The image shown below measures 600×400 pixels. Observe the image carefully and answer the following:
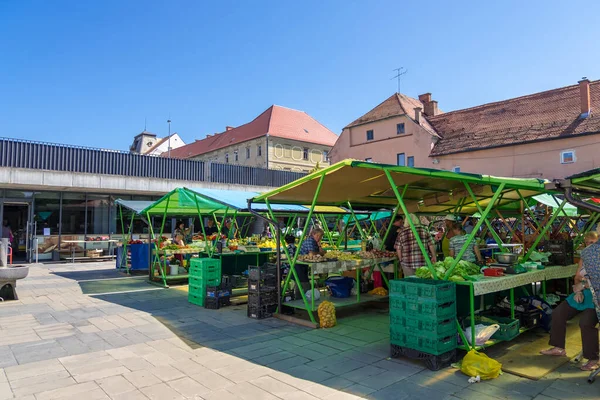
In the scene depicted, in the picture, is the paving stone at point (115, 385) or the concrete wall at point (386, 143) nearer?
the paving stone at point (115, 385)

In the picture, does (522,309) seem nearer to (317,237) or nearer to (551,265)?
(551,265)

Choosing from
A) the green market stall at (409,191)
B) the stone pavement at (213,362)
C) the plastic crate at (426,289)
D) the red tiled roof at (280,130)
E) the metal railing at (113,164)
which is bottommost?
the stone pavement at (213,362)

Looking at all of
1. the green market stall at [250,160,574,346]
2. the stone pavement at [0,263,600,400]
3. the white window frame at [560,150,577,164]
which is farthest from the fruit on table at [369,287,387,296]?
the white window frame at [560,150,577,164]

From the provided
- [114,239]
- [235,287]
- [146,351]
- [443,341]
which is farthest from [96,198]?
[443,341]

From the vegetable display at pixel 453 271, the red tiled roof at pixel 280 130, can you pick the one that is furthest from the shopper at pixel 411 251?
the red tiled roof at pixel 280 130

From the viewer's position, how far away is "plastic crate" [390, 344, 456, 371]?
16.1 feet

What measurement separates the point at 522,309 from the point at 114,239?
18901 millimetres

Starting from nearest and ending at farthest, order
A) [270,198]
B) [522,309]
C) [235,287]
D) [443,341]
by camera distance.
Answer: [443,341], [522,309], [270,198], [235,287]

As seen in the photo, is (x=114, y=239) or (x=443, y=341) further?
(x=114, y=239)

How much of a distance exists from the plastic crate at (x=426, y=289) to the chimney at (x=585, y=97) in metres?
23.6

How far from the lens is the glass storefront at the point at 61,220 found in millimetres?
18031

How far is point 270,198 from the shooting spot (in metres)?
8.67

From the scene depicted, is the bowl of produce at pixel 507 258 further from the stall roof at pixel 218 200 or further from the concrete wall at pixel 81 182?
the concrete wall at pixel 81 182

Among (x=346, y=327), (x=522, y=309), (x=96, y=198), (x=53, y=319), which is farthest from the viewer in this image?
(x=96, y=198)
